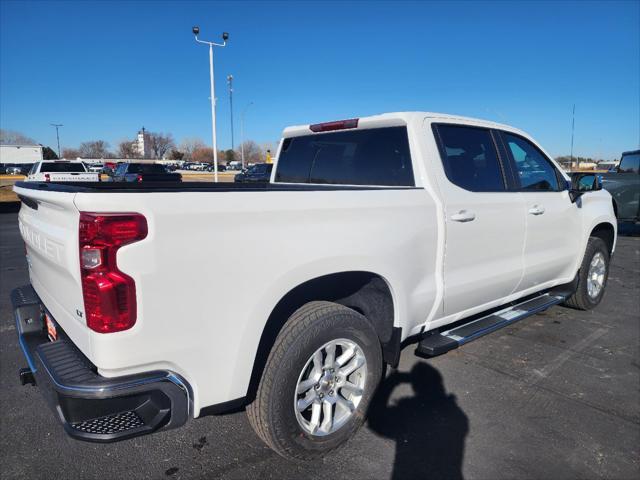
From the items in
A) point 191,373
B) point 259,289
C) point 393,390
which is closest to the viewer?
point 191,373

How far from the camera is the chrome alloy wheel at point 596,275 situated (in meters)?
5.08

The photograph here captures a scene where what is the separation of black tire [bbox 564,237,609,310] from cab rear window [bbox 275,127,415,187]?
277cm

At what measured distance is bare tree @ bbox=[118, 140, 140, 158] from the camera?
11088 centimetres

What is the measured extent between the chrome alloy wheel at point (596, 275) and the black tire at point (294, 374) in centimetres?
368

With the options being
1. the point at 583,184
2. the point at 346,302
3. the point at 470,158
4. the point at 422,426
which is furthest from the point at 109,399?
the point at 583,184

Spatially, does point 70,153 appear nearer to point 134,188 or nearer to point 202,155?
point 202,155

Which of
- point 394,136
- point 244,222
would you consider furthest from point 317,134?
point 244,222

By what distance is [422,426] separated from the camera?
2.93 m

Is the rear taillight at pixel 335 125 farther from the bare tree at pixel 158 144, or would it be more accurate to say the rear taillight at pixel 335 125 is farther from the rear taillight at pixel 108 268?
the bare tree at pixel 158 144

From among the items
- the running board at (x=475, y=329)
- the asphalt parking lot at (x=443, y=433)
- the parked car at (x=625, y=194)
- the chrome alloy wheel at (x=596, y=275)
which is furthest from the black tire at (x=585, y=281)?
the parked car at (x=625, y=194)

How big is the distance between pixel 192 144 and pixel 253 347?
133 meters

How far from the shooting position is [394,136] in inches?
132

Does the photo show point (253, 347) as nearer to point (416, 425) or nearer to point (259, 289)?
point (259, 289)

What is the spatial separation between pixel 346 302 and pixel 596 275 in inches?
149
